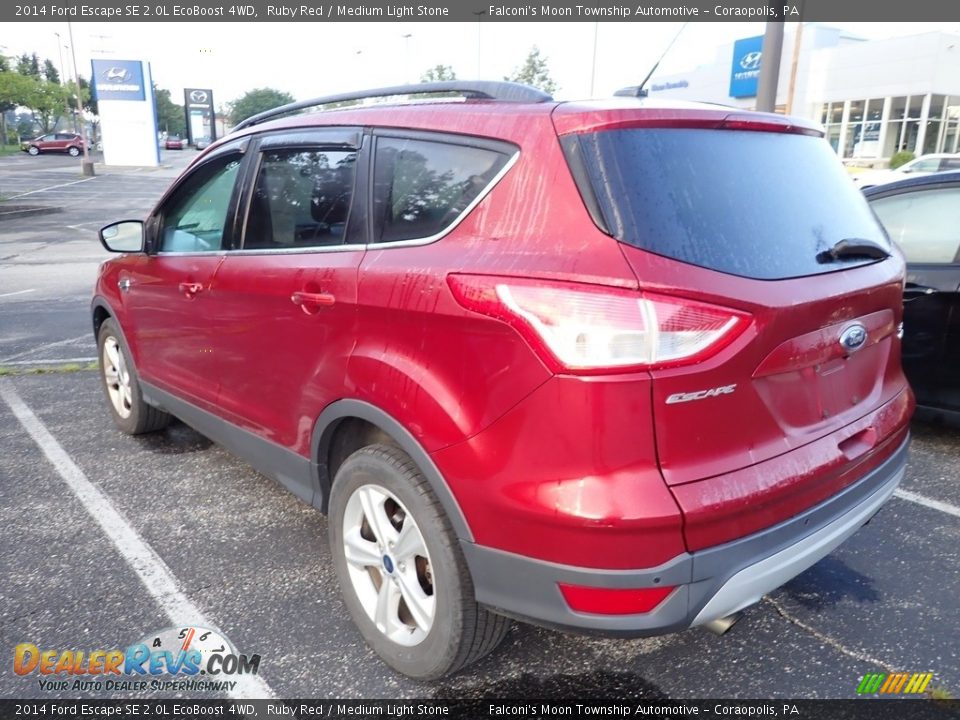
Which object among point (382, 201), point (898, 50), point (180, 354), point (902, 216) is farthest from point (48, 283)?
point (898, 50)

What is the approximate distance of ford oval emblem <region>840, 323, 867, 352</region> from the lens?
2.21 m

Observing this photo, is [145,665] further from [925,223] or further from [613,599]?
[925,223]

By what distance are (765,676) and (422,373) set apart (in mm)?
1518

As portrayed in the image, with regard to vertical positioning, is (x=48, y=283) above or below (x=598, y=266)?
below

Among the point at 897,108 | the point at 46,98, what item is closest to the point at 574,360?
the point at 897,108

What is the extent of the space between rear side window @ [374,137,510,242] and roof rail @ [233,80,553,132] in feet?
0.83

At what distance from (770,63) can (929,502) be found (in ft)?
20.9

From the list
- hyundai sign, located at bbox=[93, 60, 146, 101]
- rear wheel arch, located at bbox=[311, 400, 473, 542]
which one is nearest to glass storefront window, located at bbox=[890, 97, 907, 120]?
hyundai sign, located at bbox=[93, 60, 146, 101]

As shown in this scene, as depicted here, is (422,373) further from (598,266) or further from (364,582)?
(364,582)

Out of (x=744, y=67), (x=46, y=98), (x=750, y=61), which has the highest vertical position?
(x=750, y=61)

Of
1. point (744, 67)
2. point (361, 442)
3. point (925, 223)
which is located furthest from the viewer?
point (744, 67)

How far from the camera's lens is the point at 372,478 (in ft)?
7.79

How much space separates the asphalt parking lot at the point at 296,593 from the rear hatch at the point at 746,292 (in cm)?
75

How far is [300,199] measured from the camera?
9.46 ft
